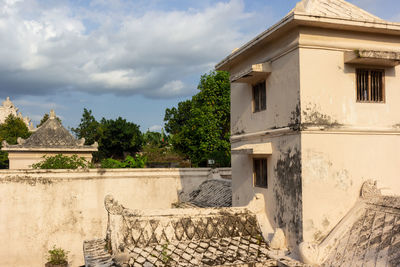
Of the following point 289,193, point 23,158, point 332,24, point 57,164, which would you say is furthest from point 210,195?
point 23,158

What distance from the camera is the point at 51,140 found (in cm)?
1773

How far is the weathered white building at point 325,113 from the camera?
6766 mm

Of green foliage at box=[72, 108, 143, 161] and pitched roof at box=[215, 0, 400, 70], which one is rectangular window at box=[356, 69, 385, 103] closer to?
pitched roof at box=[215, 0, 400, 70]

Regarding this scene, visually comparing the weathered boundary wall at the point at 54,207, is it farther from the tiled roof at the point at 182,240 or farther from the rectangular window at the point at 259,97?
the rectangular window at the point at 259,97

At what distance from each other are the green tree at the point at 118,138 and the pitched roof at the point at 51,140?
19157 mm

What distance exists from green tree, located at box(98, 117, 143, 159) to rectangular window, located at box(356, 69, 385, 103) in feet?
108

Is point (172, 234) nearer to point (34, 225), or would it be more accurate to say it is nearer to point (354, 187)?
point (354, 187)

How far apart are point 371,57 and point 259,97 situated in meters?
2.63

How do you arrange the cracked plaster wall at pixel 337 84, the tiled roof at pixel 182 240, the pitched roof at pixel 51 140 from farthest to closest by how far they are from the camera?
the pitched roof at pixel 51 140 < the cracked plaster wall at pixel 337 84 < the tiled roof at pixel 182 240

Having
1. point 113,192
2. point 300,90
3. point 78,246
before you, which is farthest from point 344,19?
point 78,246

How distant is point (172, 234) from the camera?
6.93 metres

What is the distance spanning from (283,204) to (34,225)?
9.60 meters

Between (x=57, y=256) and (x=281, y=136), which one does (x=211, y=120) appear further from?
(x=281, y=136)

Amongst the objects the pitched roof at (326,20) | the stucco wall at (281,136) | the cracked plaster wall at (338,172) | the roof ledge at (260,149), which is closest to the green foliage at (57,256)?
the stucco wall at (281,136)
